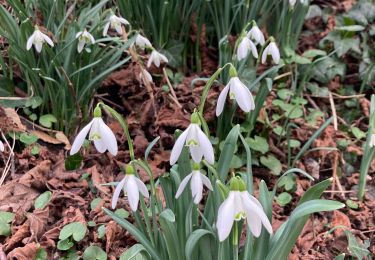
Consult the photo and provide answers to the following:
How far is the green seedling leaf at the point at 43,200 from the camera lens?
227 cm

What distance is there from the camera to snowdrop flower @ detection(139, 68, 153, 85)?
2.82 m

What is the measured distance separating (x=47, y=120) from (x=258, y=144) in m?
1.02

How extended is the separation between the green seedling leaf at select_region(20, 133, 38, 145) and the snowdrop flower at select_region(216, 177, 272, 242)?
1469 mm

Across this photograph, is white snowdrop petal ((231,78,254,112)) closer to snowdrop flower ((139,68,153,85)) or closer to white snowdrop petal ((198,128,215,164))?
white snowdrop petal ((198,128,215,164))

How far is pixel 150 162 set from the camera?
2.62 metres

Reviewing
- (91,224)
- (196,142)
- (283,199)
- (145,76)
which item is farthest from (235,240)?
(145,76)

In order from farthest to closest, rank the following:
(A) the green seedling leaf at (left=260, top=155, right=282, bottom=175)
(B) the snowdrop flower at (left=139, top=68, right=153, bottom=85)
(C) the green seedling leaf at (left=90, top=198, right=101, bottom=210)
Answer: (B) the snowdrop flower at (left=139, top=68, right=153, bottom=85)
(A) the green seedling leaf at (left=260, top=155, right=282, bottom=175)
(C) the green seedling leaf at (left=90, top=198, right=101, bottom=210)

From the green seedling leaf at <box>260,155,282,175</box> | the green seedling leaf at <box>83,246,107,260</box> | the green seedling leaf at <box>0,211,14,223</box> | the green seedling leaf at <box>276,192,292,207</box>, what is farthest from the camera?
the green seedling leaf at <box>260,155,282,175</box>

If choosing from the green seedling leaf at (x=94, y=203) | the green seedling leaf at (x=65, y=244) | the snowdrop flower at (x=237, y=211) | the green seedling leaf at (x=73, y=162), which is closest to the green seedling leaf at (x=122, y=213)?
the green seedling leaf at (x=94, y=203)

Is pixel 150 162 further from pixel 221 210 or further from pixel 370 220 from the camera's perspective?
pixel 221 210

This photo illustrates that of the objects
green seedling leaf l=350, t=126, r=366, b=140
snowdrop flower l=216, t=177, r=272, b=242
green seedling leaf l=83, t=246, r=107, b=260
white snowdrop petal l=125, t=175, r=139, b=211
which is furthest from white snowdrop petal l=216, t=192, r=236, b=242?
green seedling leaf l=350, t=126, r=366, b=140

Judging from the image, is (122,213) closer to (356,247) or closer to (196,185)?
(196,185)

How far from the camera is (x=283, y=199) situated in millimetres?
2463

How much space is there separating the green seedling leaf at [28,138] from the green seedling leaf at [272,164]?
1076 mm
